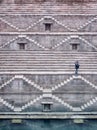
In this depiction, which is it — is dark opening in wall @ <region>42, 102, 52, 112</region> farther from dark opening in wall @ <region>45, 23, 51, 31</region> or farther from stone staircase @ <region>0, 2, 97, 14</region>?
stone staircase @ <region>0, 2, 97, 14</region>

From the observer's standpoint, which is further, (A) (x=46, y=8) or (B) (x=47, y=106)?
(A) (x=46, y=8)

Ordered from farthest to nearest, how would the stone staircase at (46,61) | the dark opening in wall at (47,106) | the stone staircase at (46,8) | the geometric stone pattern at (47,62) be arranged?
the stone staircase at (46,8) → the stone staircase at (46,61) → the geometric stone pattern at (47,62) → the dark opening in wall at (47,106)

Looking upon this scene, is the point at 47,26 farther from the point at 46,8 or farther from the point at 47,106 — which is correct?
the point at 47,106

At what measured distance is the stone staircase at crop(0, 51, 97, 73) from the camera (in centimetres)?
2053

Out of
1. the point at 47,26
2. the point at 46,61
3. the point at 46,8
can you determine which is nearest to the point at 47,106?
the point at 46,61

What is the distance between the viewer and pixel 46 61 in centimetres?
2155

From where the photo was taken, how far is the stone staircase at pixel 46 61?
2053cm

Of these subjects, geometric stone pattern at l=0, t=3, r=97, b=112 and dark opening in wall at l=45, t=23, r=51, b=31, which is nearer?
geometric stone pattern at l=0, t=3, r=97, b=112

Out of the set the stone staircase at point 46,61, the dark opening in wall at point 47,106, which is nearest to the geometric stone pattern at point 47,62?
the stone staircase at point 46,61

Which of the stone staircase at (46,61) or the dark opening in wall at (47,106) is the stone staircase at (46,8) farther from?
the dark opening in wall at (47,106)

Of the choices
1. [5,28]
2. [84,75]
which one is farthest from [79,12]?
[84,75]

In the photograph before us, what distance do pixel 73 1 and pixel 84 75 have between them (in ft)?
30.7

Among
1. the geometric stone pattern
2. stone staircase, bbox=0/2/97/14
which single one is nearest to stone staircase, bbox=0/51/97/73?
the geometric stone pattern

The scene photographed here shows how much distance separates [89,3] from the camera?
26844 millimetres
